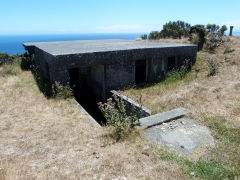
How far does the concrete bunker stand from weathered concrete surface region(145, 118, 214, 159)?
13.5 ft

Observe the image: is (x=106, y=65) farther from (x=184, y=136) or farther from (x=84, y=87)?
(x=184, y=136)

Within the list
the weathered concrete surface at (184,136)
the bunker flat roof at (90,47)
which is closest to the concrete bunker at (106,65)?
the bunker flat roof at (90,47)

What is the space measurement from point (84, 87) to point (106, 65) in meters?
2.98

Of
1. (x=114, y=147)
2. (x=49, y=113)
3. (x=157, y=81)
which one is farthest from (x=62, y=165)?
(x=157, y=81)

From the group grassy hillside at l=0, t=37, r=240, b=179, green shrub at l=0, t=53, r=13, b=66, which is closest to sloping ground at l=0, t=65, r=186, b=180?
grassy hillside at l=0, t=37, r=240, b=179

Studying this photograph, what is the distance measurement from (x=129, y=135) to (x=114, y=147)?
571 millimetres

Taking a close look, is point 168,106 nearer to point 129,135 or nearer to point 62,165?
point 129,135

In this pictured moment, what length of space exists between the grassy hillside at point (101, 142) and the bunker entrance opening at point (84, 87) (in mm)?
2186

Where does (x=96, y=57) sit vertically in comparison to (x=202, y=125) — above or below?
above

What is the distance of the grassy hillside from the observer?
325 cm

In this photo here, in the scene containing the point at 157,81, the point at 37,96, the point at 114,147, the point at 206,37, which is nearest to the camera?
the point at 114,147

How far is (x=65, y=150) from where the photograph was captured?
13.1 feet

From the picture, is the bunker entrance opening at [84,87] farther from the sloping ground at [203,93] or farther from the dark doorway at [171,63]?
the dark doorway at [171,63]

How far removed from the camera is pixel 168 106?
6543 mm
